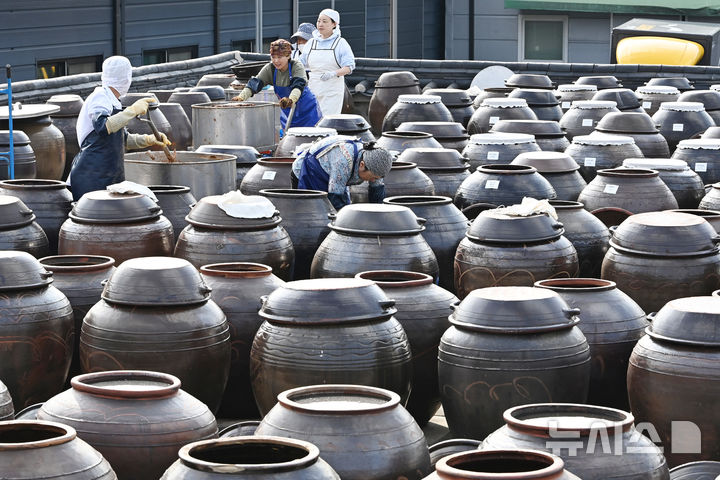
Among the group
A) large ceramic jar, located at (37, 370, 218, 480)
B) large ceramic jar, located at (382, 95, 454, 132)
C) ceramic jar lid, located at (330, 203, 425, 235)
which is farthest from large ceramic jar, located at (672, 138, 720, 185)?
large ceramic jar, located at (37, 370, 218, 480)

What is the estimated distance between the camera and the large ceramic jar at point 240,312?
650 centimetres

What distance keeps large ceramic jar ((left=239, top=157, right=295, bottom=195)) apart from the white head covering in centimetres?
111

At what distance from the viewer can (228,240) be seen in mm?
7320

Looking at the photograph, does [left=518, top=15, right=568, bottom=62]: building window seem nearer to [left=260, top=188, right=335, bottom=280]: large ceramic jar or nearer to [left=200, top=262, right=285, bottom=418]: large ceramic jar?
[left=260, top=188, right=335, bottom=280]: large ceramic jar

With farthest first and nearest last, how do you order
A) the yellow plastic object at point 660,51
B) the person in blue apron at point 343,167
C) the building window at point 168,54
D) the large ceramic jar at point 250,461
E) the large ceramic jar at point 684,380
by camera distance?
the yellow plastic object at point 660,51, the building window at point 168,54, the person in blue apron at point 343,167, the large ceramic jar at point 684,380, the large ceramic jar at point 250,461

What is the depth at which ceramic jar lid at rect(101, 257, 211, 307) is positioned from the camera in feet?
19.9

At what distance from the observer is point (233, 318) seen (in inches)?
256

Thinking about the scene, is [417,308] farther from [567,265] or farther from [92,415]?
[92,415]

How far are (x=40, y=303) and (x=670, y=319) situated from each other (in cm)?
299

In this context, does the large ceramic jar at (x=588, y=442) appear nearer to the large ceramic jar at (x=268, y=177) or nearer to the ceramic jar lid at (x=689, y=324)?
the ceramic jar lid at (x=689, y=324)

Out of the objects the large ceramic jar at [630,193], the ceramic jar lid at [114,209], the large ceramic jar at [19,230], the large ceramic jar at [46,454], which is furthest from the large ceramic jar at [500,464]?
the large ceramic jar at [630,193]

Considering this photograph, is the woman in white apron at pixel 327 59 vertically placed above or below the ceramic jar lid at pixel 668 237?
above

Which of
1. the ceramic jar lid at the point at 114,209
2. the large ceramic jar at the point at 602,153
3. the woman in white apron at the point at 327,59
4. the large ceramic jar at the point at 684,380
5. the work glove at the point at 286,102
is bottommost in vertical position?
the large ceramic jar at the point at 684,380

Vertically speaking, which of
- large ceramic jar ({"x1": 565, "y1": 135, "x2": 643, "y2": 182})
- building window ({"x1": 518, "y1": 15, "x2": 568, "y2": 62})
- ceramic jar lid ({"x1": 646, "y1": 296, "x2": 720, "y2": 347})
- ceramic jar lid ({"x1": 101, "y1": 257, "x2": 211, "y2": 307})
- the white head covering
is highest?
building window ({"x1": 518, "y1": 15, "x2": 568, "y2": 62})
